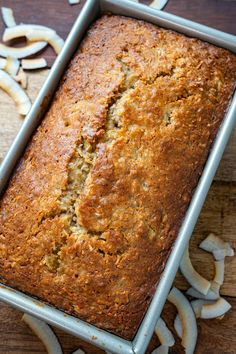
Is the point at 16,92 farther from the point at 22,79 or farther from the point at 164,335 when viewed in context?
the point at 164,335

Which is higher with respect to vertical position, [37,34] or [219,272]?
[37,34]

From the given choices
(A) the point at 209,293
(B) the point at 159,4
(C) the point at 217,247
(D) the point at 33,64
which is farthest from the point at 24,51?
(A) the point at 209,293

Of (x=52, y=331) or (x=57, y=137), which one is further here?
(x=52, y=331)

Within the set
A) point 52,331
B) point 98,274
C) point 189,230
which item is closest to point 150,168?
point 189,230

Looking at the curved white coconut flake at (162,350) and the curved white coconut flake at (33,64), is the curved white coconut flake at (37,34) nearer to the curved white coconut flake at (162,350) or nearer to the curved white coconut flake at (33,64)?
the curved white coconut flake at (33,64)

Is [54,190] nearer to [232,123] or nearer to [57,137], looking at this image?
[57,137]

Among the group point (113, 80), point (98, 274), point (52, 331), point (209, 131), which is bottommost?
point (52, 331)
